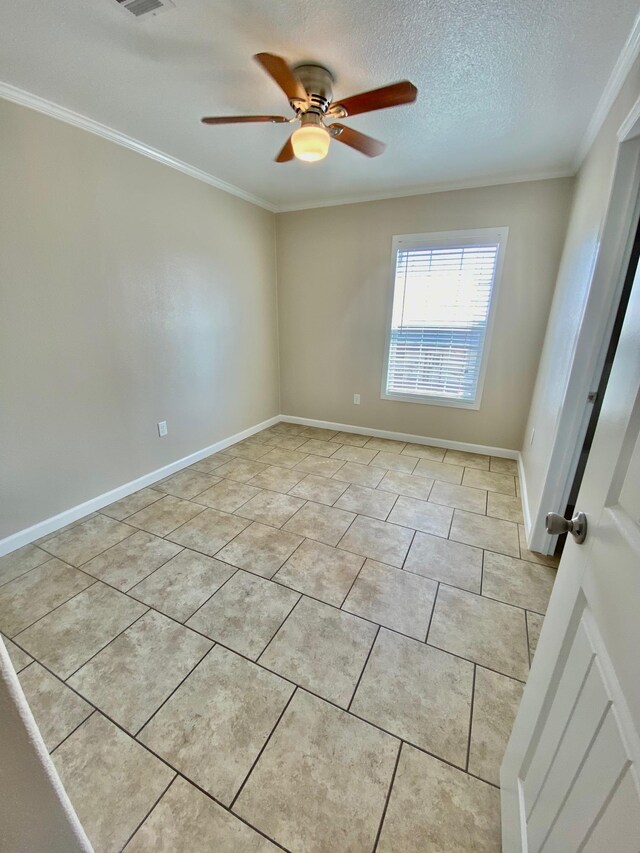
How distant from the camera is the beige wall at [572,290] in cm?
168

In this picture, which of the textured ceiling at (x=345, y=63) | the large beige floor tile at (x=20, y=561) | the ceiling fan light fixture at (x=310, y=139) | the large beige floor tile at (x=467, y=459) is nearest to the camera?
the textured ceiling at (x=345, y=63)

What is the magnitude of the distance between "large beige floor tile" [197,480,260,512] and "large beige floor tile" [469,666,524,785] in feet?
5.77

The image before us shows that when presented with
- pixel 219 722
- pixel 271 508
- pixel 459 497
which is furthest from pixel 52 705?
pixel 459 497

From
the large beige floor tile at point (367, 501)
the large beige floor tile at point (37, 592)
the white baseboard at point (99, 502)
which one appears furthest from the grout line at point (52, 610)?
the large beige floor tile at point (367, 501)

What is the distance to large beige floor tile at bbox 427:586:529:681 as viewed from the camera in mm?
1447

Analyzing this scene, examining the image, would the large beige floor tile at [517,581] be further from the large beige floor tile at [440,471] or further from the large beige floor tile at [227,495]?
the large beige floor tile at [227,495]

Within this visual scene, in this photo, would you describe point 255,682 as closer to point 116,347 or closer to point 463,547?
point 463,547

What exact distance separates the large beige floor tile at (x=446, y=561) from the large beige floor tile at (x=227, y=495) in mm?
1270

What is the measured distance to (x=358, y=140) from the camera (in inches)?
71.9

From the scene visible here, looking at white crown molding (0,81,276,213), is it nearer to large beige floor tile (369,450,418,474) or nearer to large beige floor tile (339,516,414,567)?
large beige floor tile (369,450,418,474)

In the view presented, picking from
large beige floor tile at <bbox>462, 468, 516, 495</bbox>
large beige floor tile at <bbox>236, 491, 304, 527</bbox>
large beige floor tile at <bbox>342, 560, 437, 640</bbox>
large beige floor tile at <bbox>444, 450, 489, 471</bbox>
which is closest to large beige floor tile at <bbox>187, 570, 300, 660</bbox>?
large beige floor tile at <bbox>342, 560, 437, 640</bbox>

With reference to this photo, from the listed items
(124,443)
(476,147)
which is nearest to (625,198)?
(476,147)

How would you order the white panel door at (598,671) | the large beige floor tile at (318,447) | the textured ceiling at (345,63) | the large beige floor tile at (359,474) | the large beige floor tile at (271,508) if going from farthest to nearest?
the large beige floor tile at (318,447), the large beige floor tile at (359,474), the large beige floor tile at (271,508), the textured ceiling at (345,63), the white panel door at (598,671)

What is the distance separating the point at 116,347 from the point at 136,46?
159 cm
